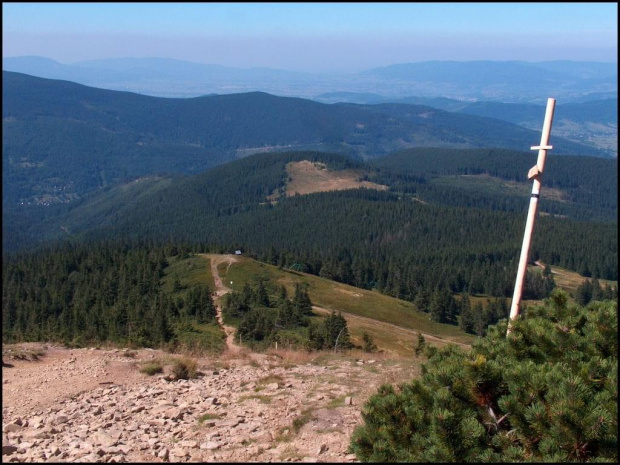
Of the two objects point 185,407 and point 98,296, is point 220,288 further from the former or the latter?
point 185,407

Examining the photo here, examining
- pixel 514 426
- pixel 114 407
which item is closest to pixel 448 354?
pixel 514 426

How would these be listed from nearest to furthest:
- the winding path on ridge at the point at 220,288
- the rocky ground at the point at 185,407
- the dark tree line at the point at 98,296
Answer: the rocky ground at the point at 185,407
the dark tree line at the point at 98,296
the winding path on ridge at the point at 220,288

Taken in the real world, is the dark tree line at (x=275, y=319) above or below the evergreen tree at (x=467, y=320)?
above

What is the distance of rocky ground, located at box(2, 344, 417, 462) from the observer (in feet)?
37.9

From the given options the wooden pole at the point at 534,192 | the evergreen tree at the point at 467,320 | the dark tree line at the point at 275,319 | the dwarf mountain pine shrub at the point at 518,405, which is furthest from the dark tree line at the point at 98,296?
the evergreen tree at the point at 467,320

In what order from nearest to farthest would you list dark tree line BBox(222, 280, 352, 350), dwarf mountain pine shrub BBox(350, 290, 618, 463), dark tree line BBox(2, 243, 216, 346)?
dwarf mountain pine shrub BBox(350, 290, 618, 463) → dark tree line BBox(222, 280, 352, 350) → dark tree line BBox(2, 243, 216, 346)

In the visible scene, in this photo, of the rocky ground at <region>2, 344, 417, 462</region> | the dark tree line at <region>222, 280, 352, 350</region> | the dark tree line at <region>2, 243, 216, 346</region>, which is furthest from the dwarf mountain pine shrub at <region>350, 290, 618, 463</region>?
the dark tree line at <region>222, 280, 352, 350</region>

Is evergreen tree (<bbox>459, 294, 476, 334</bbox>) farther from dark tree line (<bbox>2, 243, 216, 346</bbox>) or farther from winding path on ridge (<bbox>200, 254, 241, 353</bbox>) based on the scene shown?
dark tree line (<bbox>2, 243, 216, 346</bbox>)

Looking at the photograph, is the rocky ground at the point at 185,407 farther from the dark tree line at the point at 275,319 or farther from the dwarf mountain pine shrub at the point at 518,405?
the dark tree line at the point at 275,319

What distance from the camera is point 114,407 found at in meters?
14.6

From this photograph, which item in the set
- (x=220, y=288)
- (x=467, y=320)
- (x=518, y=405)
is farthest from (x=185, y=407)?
(x=467, y=320)

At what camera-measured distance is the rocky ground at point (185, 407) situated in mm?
11539

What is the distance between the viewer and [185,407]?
47.2 ft

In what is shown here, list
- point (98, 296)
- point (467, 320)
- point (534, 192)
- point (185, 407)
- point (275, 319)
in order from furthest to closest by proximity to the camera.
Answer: point (467, 320) < point (98, 296) < point (275, 319) < point (185, 407) < point (534, 192)
